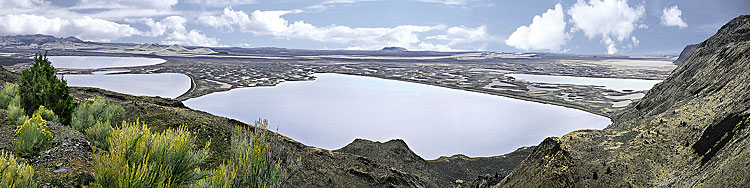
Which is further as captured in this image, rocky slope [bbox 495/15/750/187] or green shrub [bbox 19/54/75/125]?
green shrub [bbox 19/54/75/125]

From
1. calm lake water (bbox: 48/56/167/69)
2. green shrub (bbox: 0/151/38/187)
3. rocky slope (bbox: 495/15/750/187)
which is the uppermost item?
green shrub (bbox: 0/151/38/187)

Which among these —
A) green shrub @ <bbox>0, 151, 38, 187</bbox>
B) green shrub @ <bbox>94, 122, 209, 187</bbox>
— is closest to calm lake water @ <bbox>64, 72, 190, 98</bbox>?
green shrub @ <bbox>94, 122, 209, 187</bbox>

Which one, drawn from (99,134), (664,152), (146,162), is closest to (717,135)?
(664,152)

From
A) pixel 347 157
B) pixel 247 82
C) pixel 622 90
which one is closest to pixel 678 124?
pixel 347 157

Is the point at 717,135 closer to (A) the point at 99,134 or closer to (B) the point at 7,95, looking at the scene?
(A) the point at 99,134

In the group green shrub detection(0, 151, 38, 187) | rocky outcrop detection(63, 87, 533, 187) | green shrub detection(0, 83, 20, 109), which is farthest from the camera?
rocky outcrop detection(63, 87, 533, 187)

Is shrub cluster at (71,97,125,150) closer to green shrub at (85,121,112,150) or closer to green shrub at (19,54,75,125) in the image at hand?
green shrub at (85,121,112,150)

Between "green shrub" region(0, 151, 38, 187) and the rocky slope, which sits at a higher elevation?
"green shrub" region(0, 151, 38, 187)
